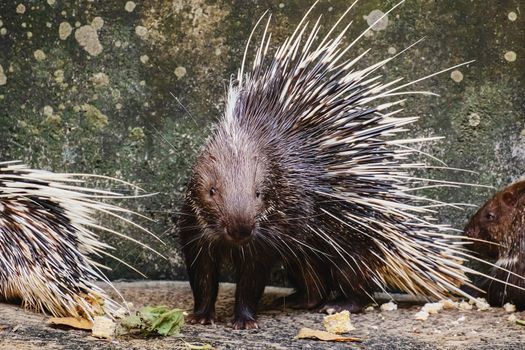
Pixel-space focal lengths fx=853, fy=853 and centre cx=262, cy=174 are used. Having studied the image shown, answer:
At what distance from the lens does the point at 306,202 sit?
3.82m

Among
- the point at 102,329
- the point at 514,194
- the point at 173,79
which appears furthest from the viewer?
the point at 173,79

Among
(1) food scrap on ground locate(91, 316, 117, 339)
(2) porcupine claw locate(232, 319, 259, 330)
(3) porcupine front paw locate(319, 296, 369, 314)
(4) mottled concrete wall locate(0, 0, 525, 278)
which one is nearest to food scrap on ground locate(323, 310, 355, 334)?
(2) porcupine claw locate(232, 319, 259, 330)

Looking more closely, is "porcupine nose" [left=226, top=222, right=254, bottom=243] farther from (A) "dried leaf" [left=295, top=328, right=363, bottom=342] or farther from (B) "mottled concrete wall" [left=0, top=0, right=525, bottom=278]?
(B) "mottled concrete wall" [left=0, top=0, right=525, bottom=278]

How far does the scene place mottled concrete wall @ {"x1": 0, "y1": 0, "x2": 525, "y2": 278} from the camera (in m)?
4.70

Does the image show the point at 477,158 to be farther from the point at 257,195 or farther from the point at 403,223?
the point at 257,195

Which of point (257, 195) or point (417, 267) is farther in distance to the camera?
point (417, 267)

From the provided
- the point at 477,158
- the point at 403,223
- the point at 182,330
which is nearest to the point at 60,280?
the point at 182,330

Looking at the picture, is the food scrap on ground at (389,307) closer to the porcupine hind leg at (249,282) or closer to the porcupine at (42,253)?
the porcupine hind leg at (249,282)

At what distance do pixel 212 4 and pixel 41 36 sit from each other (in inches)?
37.8

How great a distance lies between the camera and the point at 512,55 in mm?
4699

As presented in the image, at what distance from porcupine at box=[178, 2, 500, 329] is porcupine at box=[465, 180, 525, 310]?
21 cm

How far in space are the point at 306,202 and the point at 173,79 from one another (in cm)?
132

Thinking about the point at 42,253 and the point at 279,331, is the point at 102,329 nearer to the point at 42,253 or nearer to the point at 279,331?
the point at 42,253

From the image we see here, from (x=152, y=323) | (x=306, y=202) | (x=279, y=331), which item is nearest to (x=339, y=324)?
(x=279, y=331)
